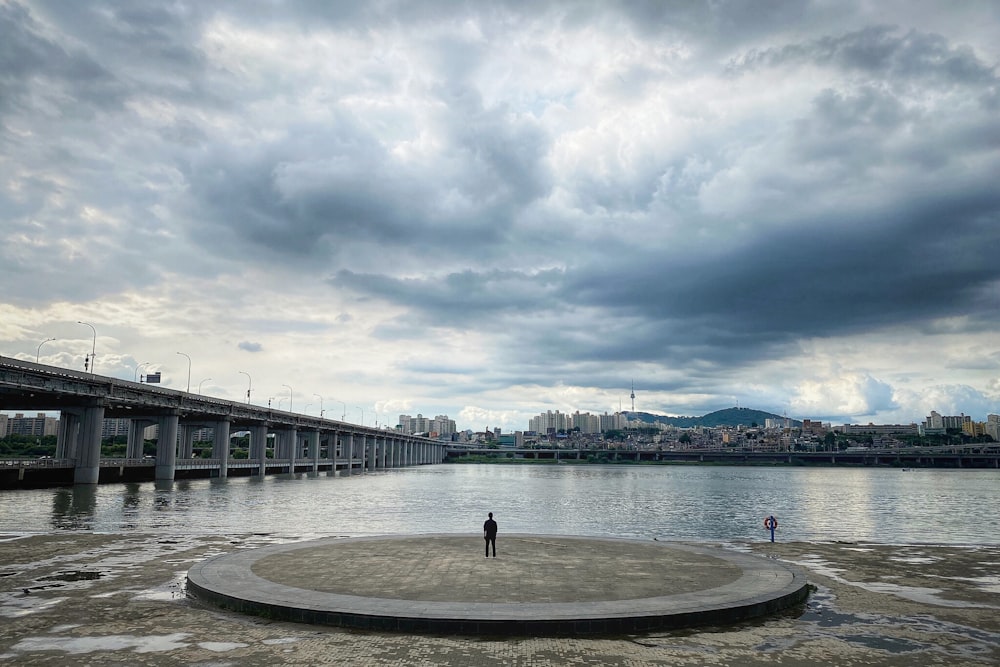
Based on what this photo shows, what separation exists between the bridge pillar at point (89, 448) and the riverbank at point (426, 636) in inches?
2738

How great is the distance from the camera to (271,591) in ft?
62.3

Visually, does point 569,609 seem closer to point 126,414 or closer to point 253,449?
point 126,414

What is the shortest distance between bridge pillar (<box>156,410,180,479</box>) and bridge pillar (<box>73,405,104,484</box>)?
20.0 meters

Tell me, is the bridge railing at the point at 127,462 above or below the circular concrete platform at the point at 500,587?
above

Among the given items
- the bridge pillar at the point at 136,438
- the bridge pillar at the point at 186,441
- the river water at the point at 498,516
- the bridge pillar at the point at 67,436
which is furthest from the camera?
the bridge pillar at the point at 186,441

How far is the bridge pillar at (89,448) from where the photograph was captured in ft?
280

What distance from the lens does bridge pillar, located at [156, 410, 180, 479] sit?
10675 cm

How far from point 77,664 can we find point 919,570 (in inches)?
1178

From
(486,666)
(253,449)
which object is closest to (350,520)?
(486,666)

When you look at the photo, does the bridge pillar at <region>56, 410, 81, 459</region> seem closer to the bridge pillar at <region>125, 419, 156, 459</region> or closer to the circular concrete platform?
the bridge pillar at <region>125, 419, 156, 459</region>

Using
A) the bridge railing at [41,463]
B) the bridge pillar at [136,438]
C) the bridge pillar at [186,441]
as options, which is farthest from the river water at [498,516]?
the bridge pillar at [186,441]

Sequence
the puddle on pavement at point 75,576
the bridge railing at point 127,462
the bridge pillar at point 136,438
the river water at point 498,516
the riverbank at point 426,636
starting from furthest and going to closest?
1. the bridge pillar at point 136,438
2. the bridge railing at point 127,462
3. the river water at point 498,516
4. the puddle on pavement at point 75,576
5. the riverbank at point 426,636

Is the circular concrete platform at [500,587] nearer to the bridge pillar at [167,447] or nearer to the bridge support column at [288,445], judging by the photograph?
the bridge pillar at [167,447]

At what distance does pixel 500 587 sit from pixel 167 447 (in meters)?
105
